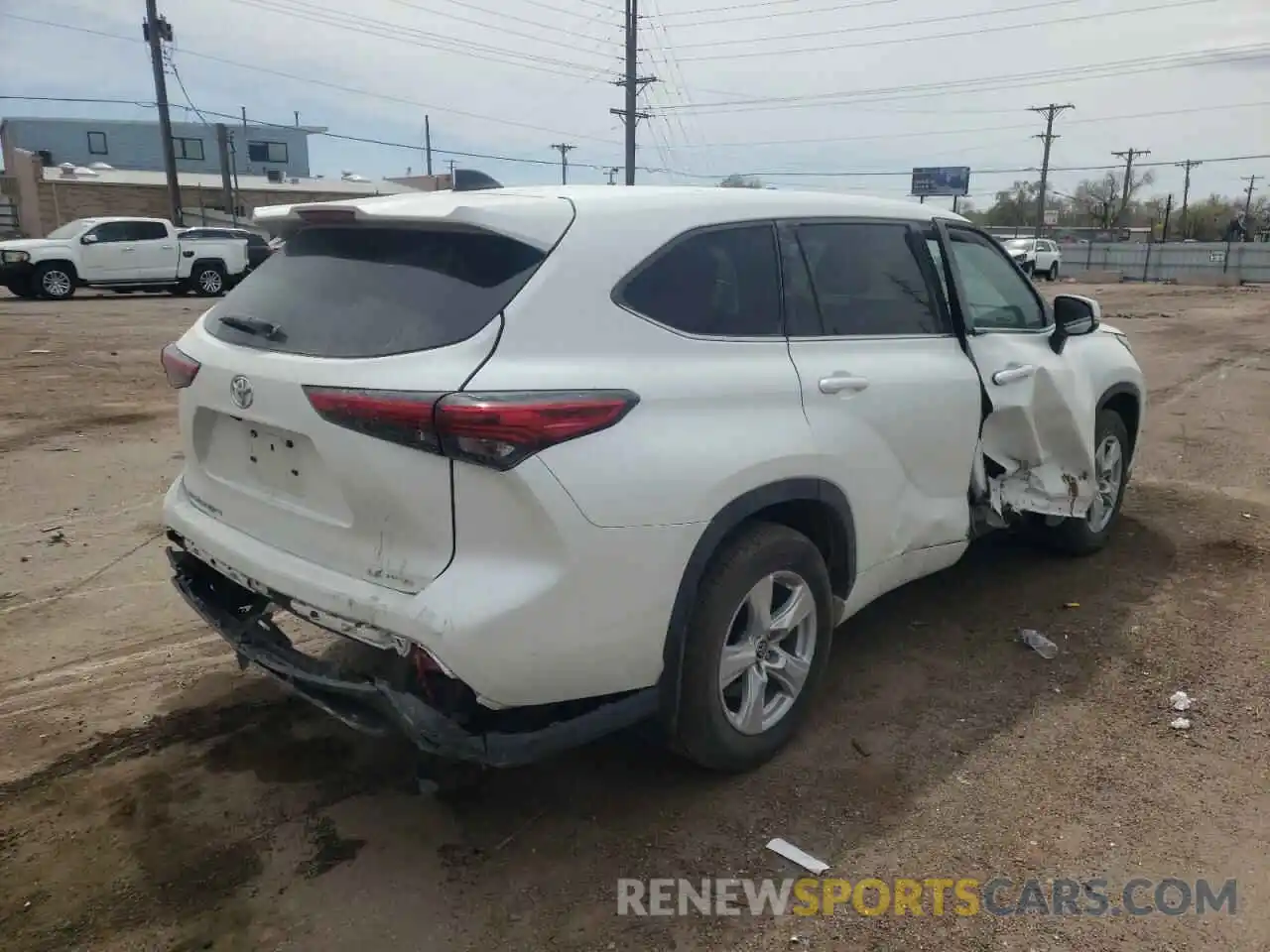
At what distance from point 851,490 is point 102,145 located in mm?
74902

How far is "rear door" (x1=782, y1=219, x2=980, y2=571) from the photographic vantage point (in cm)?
329

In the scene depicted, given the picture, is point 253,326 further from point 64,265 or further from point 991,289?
point 64,265

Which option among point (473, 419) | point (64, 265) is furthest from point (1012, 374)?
point (64, 265)

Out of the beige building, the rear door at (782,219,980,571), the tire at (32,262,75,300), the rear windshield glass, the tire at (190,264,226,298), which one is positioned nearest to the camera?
the rear windshield glass

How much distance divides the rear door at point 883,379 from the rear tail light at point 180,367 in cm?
196

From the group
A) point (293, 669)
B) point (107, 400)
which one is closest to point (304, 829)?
point (293, 669)

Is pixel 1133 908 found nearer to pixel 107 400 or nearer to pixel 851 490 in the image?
pixel 851 490

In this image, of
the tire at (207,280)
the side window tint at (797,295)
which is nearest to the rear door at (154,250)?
the tire at (207,280)

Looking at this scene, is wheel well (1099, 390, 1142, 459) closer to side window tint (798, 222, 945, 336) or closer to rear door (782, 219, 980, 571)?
rear door (782, 219, 980, 571)

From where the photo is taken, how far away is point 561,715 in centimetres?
265

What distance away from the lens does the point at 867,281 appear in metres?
3.68

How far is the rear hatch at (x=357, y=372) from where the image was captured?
8.04 feet

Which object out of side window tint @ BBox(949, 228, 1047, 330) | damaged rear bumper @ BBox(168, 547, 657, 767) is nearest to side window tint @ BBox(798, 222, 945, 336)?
side window tint @ BBox(949, 228, 1047, 330)

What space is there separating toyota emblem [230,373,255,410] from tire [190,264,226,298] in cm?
2241
